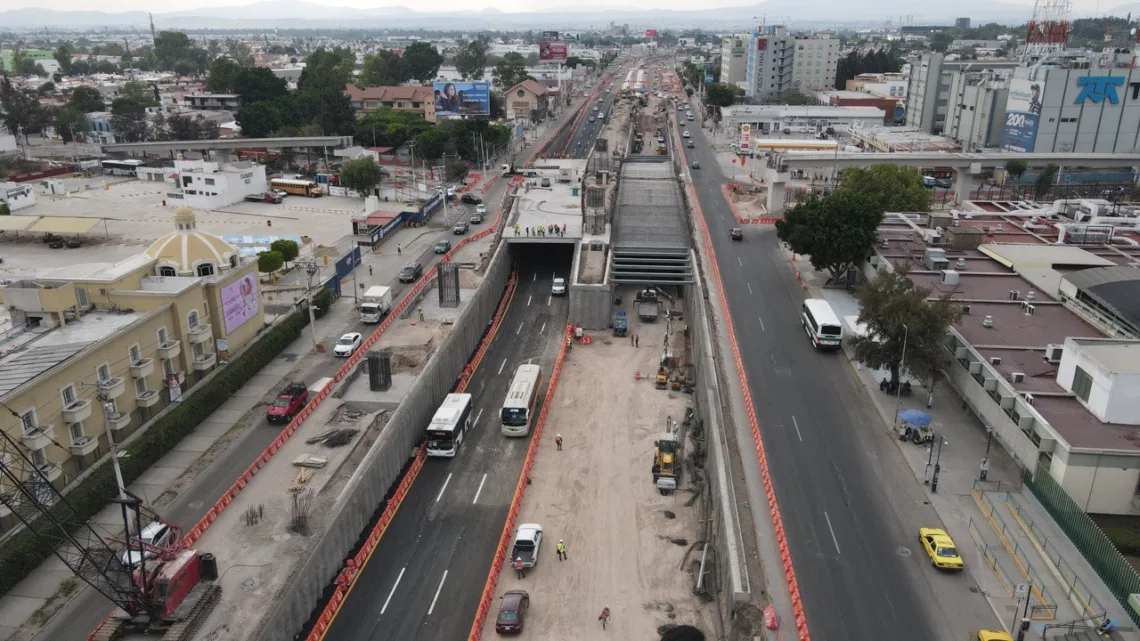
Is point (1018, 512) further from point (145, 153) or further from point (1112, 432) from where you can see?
point (145, 153)

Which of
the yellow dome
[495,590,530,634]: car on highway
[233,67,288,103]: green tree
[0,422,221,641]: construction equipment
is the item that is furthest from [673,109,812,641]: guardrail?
[233,67,288,103]: green tree

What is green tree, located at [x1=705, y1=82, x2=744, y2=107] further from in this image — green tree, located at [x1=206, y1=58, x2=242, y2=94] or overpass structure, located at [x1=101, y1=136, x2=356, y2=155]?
green tree, located at [x1=206, y1=58, x2=242, y2=94]

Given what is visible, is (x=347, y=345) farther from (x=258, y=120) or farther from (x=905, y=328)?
(x=258, y=120)

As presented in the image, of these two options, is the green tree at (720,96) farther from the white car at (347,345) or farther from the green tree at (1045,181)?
the white car at (347,345)

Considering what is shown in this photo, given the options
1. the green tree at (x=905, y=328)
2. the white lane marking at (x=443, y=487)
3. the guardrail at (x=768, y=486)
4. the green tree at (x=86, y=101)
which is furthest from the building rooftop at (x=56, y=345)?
the green tree at (x=86, y=101)

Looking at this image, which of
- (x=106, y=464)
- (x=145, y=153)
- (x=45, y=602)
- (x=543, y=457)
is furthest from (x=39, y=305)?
(x=145, y=153)

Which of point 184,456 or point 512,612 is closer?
point 512,612

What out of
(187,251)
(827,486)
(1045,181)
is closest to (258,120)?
(187,251)
